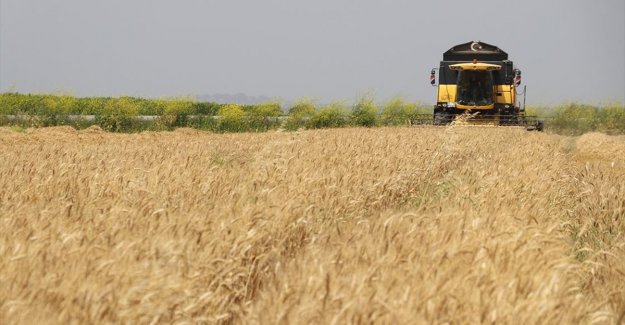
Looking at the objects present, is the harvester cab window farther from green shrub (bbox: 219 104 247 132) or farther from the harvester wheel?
green shrub (bbox: 219 104 247 132)

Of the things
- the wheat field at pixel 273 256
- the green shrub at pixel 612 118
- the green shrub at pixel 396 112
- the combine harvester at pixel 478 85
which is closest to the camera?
the wheat field at pixel 273 256

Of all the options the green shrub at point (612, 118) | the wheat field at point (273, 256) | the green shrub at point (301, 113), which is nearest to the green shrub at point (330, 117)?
the green shrub at point (301, 113)

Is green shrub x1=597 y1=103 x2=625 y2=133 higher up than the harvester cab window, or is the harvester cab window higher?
the harvester cab window

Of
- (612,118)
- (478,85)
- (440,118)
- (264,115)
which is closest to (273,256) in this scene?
(440,118)

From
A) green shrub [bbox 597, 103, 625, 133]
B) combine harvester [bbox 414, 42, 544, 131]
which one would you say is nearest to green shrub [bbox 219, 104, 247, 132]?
combine harvester [bbox 414, 42, 544, 131]

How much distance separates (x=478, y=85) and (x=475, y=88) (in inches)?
6.5

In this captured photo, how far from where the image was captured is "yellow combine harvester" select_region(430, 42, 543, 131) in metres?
30.1

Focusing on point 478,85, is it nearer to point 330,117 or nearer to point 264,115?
point 330,117

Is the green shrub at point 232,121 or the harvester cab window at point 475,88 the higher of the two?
the harvester cab window at point 475,88

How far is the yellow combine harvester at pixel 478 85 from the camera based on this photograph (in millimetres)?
30109

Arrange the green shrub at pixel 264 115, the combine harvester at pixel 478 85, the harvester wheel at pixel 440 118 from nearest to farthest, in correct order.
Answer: the harvester wheel at pixel 440 118
the combine harvester at pixel 478 85
the green shrub at pixel 264 115

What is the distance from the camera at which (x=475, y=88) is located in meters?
30.3

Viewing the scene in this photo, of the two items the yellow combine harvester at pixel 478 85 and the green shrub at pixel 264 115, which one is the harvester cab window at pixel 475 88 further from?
the green shrub at pixel 264 115

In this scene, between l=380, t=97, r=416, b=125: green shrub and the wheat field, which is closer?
the wheat field
